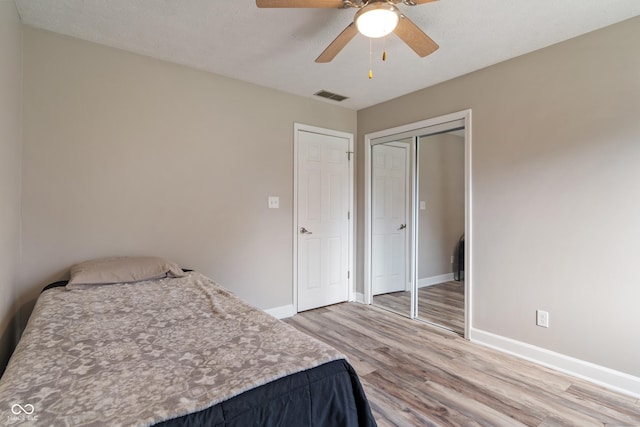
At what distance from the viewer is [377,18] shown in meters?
1.62

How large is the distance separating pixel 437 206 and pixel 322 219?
64.2 inches

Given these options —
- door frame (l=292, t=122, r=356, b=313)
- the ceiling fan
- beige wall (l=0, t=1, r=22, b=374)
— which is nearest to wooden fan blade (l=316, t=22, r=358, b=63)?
the ceiling fan

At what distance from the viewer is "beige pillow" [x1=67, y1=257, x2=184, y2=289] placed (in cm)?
207

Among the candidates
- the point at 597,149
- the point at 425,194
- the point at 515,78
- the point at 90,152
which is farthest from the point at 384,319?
the point at 90,152

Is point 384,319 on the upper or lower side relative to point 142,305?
lower

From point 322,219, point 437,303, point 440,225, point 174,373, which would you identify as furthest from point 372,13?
point 437,303

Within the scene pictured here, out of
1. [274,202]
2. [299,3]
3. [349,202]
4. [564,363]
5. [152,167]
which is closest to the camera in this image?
[299,3]

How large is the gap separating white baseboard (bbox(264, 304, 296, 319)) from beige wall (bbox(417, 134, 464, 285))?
5.92ft

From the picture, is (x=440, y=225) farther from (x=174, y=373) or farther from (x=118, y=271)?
(x=174, y=373)

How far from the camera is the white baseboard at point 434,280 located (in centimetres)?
432

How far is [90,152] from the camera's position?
2.43 m

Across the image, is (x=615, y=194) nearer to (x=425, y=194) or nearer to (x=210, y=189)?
(x=425, y=194)

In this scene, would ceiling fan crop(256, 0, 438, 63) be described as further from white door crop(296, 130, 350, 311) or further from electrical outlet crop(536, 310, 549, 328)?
electrical outlet crop(536, 310, 549, 328)

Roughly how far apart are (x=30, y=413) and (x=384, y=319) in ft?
10.0
